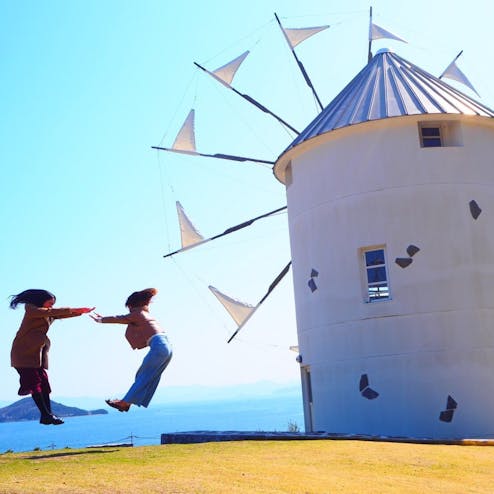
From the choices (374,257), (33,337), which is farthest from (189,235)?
(33,337)

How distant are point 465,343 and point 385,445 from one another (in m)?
5.23

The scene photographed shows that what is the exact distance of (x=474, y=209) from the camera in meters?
16.4

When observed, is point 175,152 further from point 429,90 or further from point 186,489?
point 186,489

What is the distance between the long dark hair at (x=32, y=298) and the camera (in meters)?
10.1

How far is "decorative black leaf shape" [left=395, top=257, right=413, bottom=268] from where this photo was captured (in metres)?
16.0

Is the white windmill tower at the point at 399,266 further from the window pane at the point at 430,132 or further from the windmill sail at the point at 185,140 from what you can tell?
the windmill sail at the point at 185,140

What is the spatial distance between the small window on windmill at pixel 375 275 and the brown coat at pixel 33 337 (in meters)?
8.24

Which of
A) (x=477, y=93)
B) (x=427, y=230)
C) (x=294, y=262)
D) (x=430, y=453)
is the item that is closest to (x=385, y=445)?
(x=430, y=453)

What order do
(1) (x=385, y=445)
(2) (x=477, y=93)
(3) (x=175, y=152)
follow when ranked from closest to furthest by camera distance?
(1) (x=385, y=445), (2) (x=477, y=93), (3) (x=175, y=152)

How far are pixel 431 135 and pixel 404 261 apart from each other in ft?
10.8

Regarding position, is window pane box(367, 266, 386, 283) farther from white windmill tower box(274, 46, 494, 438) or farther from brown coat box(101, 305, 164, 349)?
brown coat box(101, 305, 164, 349)

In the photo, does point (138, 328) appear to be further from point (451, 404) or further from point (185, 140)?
point (185, 140)

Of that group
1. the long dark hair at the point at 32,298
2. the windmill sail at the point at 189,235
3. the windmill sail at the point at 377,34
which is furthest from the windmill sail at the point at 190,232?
the long dark hair at the point at 32,298

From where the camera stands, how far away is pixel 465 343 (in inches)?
613
